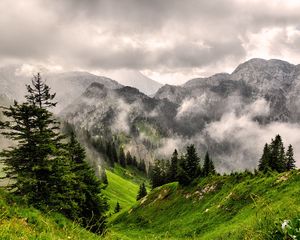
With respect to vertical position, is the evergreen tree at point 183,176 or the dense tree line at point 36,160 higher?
the dense tree line at point 36,160

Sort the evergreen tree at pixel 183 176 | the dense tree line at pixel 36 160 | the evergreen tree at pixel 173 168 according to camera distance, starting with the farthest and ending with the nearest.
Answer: the evergreen tree at pixel 173 168 → the evergreen tree at pixel 183 176 → the dense tree line at pixel 36 160

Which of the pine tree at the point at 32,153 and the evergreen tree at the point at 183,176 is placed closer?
the pine tree at the point at 32,153

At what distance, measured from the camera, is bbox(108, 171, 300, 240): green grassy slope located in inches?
1593

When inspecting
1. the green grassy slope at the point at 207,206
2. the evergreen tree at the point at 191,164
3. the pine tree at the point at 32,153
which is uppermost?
the pine tree at the point at 32,153

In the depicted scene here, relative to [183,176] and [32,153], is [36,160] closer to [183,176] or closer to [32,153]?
[32,153]

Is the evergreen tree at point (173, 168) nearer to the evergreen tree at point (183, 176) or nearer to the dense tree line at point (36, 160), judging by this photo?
the evergreen tree at point (183, 176)

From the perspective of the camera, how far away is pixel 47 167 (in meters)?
29.5

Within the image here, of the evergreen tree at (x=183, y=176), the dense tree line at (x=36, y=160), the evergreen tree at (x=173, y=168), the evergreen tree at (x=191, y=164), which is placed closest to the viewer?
the dense tree line at (x=36, y=160)

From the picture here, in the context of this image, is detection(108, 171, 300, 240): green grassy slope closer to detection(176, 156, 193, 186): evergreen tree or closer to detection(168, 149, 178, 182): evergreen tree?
detection(176, 156, 193, 186): evergreen tree

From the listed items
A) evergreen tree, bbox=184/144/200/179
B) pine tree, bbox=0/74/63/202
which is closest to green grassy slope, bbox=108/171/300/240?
evergreen tree, bbox=184/144/200/179

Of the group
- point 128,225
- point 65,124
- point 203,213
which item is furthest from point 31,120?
point 65,124

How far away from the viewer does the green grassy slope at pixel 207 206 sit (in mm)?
40469

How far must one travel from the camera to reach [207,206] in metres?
57.7

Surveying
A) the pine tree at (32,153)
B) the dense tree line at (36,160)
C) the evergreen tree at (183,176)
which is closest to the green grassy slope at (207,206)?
the evergreen tree at (183,176)
